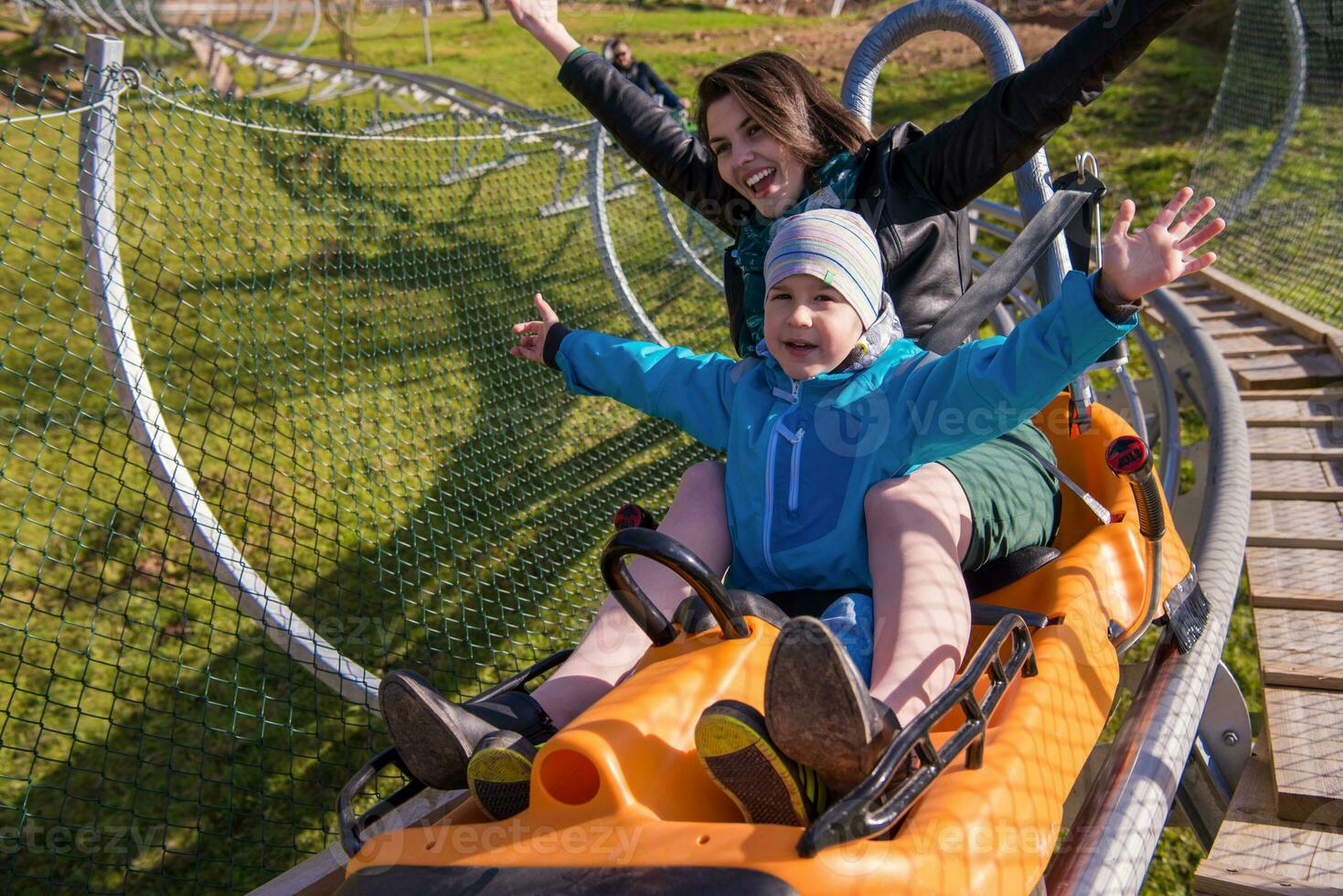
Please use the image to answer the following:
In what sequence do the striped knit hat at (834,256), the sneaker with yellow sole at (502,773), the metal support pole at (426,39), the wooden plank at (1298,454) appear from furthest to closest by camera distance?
the metal support pole at (426,39), the wooden plank at (1298,454), the striped knit hat at (834,256), the sneaker with yellow sole at (502,773)

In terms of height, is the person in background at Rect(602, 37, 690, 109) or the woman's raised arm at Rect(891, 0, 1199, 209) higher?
the person in background at Rect(602, 37, 690, 109)

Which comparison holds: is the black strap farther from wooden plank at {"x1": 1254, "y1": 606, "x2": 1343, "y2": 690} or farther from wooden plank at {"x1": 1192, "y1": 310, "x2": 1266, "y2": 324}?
wooden plank at {"x1": 1192, "y1": 310, "x2": 1266, "y2": 324}

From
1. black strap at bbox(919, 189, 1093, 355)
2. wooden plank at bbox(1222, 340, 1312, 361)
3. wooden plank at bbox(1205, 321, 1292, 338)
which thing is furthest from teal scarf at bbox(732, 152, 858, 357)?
wooden plank at bbox(1205, 321, 1292, 338)

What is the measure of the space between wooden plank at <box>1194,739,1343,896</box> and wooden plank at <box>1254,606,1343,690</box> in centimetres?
37

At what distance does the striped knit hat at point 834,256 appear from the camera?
1.98 m

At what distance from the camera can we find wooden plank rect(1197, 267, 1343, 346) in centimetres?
445

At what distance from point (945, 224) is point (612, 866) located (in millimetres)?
1854

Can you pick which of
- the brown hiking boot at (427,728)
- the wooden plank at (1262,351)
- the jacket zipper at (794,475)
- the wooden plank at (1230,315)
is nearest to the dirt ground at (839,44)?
the wooden plank at (1230,315)

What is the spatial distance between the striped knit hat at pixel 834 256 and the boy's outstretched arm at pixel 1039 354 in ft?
0.53

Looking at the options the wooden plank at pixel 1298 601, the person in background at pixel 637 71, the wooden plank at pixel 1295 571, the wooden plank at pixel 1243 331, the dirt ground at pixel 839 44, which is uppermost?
the dirt ground at pixel 839 44

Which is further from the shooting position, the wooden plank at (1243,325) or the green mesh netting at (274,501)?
the wooden plank at (1243,325)

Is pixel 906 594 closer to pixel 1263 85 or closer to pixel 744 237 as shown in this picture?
pixel 744 237

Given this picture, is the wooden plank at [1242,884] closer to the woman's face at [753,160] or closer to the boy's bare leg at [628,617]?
the boy's bare leg at [628,617]

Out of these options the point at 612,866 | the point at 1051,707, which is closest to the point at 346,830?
the point at 612,866
